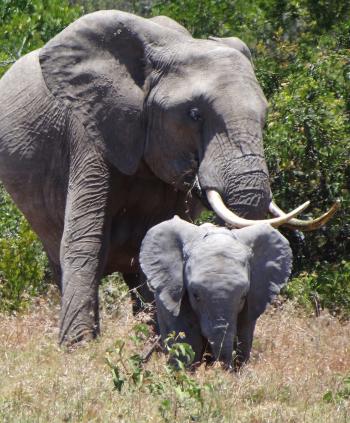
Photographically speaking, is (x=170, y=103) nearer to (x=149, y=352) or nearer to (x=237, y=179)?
(x=237, y=179)

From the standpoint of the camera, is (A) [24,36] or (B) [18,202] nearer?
(B) [18,202]

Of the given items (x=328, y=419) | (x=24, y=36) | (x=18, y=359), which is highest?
(x=328, y=419)

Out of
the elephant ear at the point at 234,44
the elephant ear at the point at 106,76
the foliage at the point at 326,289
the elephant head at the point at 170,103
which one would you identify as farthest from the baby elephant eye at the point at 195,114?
the foliage at the point at 326,289

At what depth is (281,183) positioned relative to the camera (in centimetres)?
1115

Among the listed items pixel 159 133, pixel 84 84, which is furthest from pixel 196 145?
pixel 84 84

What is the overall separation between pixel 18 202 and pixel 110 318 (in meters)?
0.97

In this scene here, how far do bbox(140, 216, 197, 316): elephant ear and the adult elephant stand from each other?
1.19 ft

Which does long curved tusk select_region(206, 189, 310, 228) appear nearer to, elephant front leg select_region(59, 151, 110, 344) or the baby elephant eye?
the baby elephant eye

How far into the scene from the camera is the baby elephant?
7.57 metres

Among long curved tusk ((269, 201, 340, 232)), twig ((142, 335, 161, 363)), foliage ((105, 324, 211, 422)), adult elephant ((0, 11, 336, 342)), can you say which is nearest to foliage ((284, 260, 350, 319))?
adult elephant ((0, 11, 336, 342))

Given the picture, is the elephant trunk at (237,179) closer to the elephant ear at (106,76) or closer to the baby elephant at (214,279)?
the baby elephant at (214,279)

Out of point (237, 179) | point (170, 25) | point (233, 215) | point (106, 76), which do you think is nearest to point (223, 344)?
point (233, 215)

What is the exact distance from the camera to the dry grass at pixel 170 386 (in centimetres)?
648

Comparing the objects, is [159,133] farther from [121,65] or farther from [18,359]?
[18,359]
